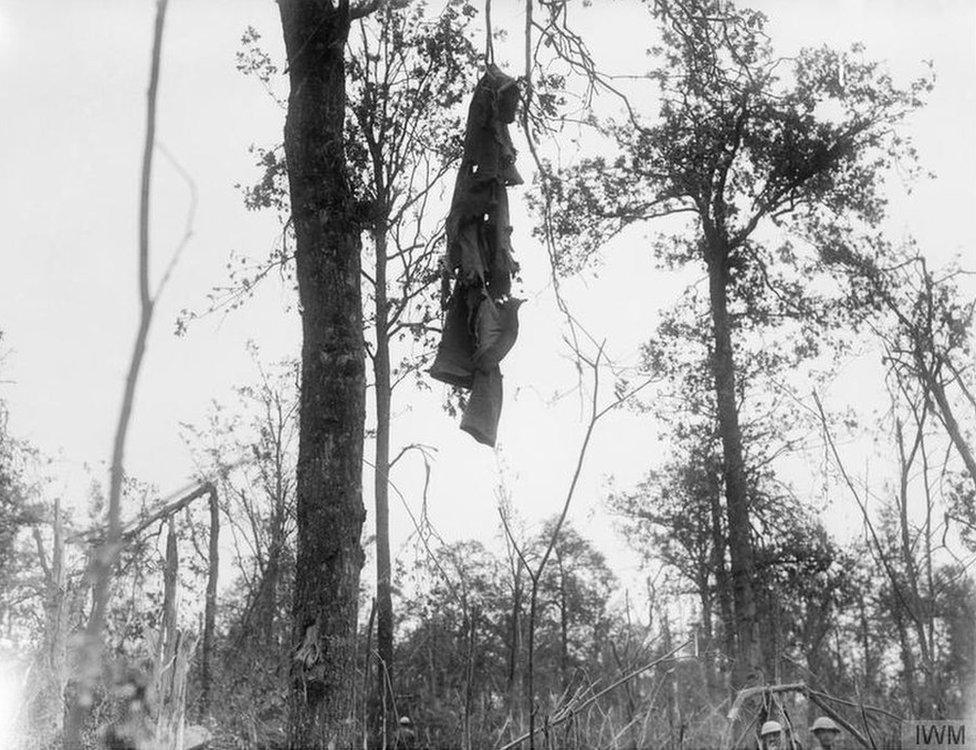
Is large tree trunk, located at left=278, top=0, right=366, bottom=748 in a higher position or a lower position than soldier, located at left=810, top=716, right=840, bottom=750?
higher

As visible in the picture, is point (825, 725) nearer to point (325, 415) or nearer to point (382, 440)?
point (325, 415)

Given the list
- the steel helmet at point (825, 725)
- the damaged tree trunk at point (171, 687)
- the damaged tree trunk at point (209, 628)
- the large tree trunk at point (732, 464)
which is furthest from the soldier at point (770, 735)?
the large tree trunk at point (732, 464)

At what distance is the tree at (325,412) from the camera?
3746 mm

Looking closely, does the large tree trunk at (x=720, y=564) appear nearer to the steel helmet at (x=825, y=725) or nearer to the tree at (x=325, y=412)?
the steel helmet at (x=825, y=725)

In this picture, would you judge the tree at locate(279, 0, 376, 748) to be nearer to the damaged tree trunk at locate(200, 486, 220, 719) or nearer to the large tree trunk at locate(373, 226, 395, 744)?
the damaged tree trunk at locate(200, 486, 220, 719)

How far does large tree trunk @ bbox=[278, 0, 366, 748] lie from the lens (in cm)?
374

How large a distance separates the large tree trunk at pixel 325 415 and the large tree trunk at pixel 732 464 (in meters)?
9.97

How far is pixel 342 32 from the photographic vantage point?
4.47 metres

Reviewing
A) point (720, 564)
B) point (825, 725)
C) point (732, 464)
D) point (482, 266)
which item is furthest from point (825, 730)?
point (720, 564)

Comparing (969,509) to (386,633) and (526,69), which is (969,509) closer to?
(386,633)

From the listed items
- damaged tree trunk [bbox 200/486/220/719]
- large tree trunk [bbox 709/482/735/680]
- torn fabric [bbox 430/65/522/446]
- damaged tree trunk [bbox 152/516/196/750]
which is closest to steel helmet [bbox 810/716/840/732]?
torn fabric [bbox 430/65/522/446]

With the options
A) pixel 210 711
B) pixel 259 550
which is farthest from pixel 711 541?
pixel 210 711

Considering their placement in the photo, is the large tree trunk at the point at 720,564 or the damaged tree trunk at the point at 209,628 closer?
the damaged tree trunk at the point at 209,628

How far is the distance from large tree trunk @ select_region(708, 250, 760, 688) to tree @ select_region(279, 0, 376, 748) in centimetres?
997
